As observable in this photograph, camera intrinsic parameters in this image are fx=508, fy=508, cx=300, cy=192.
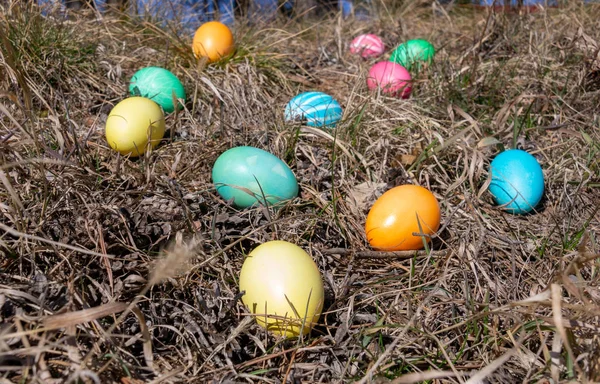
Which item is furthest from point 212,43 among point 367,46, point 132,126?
point 367,46

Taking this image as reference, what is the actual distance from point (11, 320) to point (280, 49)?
2.59 meters

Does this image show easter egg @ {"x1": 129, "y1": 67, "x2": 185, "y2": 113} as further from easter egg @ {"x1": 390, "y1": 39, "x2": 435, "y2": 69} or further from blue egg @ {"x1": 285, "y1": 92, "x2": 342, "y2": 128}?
easter egg @ {"x1": 390, "y1": 39, "x2": 435, "y2": 69}

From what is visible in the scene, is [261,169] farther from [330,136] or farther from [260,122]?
[260,122]

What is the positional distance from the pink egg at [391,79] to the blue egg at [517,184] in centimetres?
86

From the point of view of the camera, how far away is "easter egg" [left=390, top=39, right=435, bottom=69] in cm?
322

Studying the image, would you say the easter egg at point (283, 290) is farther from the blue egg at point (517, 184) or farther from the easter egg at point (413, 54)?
the easter egg at point (413, 54)

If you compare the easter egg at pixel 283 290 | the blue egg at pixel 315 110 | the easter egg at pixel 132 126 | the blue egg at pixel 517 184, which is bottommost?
the blue egg at pixel 517 184

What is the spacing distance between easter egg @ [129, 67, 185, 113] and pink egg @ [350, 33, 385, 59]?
1.54 m

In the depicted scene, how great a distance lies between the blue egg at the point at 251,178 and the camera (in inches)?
80.7

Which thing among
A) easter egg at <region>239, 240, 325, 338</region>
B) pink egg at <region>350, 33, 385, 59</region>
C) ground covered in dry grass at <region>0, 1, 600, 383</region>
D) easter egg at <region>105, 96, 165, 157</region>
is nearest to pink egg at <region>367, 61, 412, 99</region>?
ground covered in dry grass at <region>0, 1, 600, 383</region>

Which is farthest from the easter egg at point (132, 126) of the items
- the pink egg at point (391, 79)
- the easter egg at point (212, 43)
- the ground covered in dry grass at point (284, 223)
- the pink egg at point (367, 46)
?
the pink egg at point (367, 46)

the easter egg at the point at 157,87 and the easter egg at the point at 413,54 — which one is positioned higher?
the easter egg at the point at 157,87

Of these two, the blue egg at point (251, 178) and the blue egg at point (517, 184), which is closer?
the blue egg at point (251, 178)

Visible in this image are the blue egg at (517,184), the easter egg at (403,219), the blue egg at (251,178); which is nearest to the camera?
the easter egg at (403,219)
